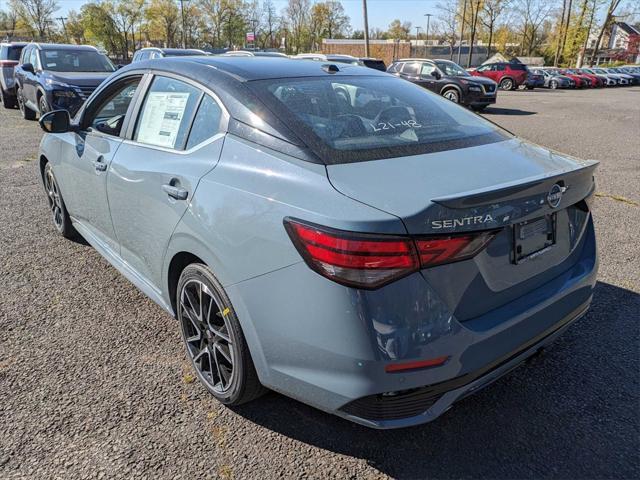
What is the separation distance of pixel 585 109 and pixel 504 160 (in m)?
20.3

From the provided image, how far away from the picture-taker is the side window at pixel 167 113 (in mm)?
2686

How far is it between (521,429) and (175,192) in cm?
200

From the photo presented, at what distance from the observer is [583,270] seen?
246 cm

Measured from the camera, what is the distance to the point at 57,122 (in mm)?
3588

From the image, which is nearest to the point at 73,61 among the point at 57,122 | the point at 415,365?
the point at 57,122

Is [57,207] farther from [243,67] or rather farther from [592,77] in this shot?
[592,77]

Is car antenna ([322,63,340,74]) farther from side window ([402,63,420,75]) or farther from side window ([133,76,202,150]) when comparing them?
A: side window ([402,63,420,75])

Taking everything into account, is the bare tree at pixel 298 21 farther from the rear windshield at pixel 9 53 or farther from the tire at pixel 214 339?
the tire at pixel 214 339

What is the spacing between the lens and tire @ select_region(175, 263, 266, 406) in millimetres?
2250

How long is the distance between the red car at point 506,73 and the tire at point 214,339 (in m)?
33.1

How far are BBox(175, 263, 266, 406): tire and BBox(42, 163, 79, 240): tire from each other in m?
2.35

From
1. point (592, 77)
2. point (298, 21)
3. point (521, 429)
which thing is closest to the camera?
point (521, 429)

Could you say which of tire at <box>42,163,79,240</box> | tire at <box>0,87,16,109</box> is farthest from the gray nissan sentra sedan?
tire at <box>0,87,16,109</box>

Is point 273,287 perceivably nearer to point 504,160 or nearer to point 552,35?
point 504,160
